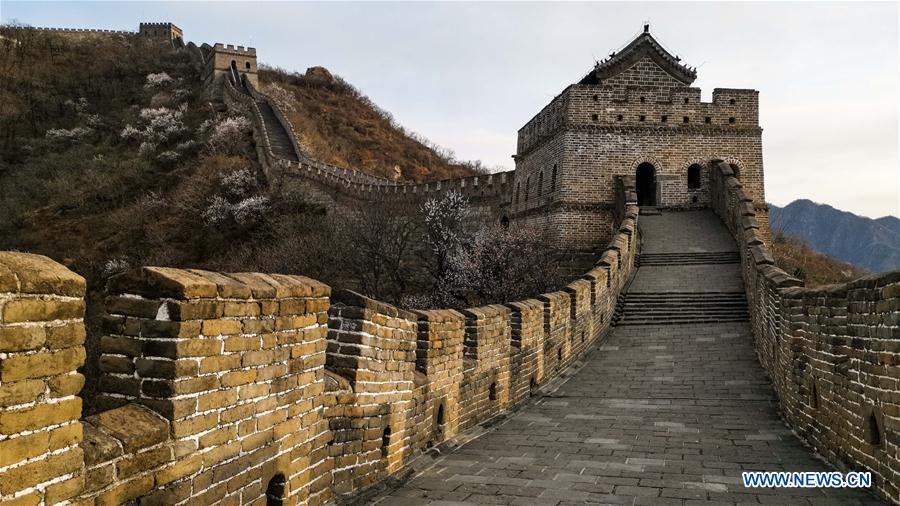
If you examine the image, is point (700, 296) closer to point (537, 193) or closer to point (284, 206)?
point (537, 193)

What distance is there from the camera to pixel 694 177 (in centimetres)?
2366

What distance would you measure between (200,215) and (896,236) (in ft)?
156

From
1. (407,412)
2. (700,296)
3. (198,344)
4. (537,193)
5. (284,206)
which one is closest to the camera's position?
(198,344)

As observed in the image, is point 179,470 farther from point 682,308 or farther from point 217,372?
point 682,308

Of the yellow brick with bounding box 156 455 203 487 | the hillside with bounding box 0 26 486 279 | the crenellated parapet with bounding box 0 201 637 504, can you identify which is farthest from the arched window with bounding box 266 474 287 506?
the hillside with bounding box 0 26 486 279

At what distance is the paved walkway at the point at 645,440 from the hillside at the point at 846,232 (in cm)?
3826

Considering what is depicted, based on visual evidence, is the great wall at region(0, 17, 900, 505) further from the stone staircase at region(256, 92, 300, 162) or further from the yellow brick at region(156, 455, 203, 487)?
the stone staircase at region(256, 92, 300, 162)

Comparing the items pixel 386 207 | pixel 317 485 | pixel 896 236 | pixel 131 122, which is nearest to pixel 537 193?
pixel 386 207

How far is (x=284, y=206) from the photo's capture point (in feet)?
127

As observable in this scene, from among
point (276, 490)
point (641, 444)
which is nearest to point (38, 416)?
point (276, 490)

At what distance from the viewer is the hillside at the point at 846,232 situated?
48.5 metres

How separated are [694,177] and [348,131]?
41614 mm

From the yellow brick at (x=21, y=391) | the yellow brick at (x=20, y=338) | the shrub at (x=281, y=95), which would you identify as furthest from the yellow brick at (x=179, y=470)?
the shrub at (x=281, y=95)

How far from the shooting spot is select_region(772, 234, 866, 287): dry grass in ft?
66.6
